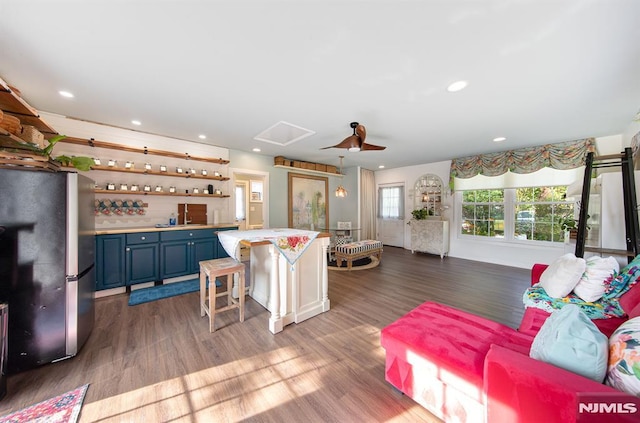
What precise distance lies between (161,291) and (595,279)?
4759 mm

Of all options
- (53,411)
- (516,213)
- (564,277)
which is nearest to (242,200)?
(53,411)

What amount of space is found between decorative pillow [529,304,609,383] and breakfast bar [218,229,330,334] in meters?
1.73

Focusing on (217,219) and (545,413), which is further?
(217,219)

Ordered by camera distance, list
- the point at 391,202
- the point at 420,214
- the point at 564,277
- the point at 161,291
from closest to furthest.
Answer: the point at 564,277 → the point at 161,291 → the point at 420,214 → the point at 391,202

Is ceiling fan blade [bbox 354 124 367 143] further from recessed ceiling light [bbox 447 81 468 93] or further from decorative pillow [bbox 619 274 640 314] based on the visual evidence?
decorative pillow [bbox 619 274 640 314]

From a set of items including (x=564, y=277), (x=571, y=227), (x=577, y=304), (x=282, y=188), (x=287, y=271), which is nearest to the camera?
(x=577, y=304)

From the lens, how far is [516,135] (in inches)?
141

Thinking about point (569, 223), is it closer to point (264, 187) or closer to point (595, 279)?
point (595, 279)

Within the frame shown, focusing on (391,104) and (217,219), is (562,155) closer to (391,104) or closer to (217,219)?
(391,104)

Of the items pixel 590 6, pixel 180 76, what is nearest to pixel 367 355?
pixel 590 6

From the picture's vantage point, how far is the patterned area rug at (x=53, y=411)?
128 cm

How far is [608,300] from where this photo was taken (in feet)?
5.65

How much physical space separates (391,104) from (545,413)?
2640 millimetres

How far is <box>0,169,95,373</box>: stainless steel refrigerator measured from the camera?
1564 mm
